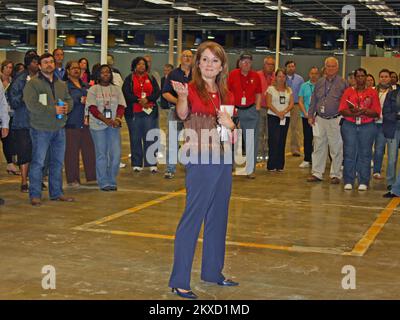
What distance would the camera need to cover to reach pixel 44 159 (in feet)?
25.0

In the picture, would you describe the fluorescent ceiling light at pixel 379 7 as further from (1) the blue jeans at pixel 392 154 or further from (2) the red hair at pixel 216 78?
(2) the red hair at pixel 216 78

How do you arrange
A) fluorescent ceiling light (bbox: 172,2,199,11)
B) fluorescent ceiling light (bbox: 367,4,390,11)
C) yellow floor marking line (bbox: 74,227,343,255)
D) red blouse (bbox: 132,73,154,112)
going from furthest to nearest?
fluorescent ceiling light (bbox: 172,2,199,11) < fluorescent ceiling light (bbox: 367,4,390,11) < red blouse (bbox: 132,73,154,112) < yellow floor marking line (bbox: 74,227,343,255)

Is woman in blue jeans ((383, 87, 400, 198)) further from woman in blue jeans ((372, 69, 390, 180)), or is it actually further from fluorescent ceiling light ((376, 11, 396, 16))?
fluorescent ceiling light ((376, 11, 396, 16))

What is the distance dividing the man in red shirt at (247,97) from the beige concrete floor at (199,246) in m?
1.05

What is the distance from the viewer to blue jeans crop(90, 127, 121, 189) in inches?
338

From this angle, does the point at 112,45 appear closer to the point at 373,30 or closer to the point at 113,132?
the point at 373,30

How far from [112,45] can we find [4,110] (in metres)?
22.9

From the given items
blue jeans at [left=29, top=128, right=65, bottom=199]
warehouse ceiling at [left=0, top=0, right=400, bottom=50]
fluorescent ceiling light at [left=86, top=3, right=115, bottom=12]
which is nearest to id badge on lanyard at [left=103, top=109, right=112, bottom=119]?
blue jeans at [left=29, top=128, right=65, bottom=199]

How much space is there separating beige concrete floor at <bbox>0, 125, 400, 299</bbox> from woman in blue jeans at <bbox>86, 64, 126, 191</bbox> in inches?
10.0

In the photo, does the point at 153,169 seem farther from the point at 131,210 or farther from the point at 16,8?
the point at 16,8

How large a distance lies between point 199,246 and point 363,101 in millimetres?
4011

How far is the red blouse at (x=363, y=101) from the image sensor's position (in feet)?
29.3

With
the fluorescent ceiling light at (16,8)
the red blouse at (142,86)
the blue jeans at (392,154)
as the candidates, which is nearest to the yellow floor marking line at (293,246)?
the blue jeans at (392,154)

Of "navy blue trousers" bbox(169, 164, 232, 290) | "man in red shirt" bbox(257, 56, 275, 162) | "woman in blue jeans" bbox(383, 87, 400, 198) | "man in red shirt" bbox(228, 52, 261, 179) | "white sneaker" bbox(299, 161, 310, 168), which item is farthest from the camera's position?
"white sneaker" bbox(299, 161, 310, 168)
